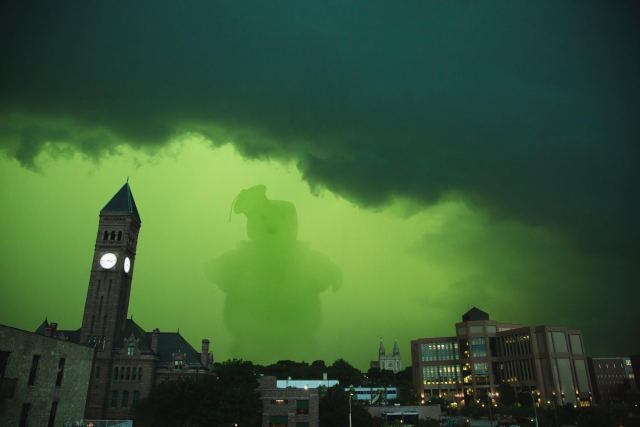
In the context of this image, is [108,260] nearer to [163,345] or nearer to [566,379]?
[163,345]

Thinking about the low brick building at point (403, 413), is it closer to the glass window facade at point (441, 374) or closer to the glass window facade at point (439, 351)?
→ the glass window facade at point (441, 374)

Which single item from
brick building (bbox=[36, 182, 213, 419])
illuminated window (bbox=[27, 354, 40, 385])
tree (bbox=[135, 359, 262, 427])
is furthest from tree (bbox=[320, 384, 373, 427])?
→ illuminated window (bbox=[27, 354, 40, 385])

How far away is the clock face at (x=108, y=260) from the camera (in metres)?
95.0

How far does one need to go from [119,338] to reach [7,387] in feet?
201

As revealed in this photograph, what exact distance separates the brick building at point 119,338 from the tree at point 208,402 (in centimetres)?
1035

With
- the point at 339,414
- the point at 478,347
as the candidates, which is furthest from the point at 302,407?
the point at 478,347

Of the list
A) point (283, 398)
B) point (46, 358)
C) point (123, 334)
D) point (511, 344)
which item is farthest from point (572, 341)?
point (46, 358)

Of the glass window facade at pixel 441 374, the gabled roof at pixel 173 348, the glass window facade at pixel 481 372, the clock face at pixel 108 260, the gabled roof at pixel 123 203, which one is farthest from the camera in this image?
the glass window facade at pixel 441 374

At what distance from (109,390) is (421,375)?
13207cm

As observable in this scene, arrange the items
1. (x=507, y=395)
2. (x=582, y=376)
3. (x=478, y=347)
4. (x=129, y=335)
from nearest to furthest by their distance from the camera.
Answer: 1. (x=129, y=335)
2. (x=507, y=395)
3. (x=582, y=376)
4. (x=478, y=347)

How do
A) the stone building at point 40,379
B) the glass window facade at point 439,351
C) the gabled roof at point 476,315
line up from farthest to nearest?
the glass window facade at point 439,351 < the gabled roof at point 476,315 < the stone building at point 40,379

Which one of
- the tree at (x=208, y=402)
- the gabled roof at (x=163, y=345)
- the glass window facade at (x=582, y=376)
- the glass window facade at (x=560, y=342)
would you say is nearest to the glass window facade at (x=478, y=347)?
the glass window facade at (x=560, y=342)

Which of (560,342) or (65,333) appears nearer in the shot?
(65,333)

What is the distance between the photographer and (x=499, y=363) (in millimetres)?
162625
